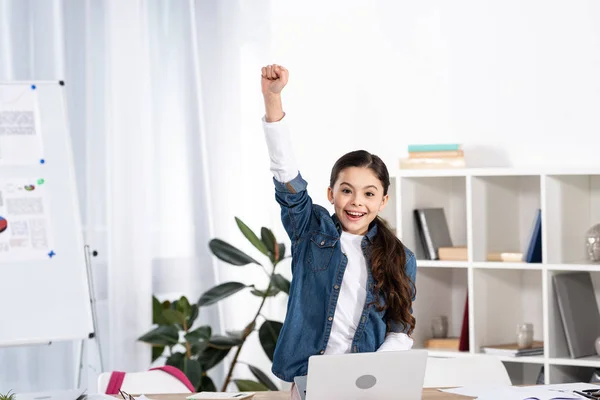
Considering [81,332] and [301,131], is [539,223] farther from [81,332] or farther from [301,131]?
[81,332]

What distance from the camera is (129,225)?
3.78 metres

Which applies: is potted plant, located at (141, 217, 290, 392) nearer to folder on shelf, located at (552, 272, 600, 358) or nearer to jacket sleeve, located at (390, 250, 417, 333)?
folder on shelf, located at (552, 272, 600, 358)

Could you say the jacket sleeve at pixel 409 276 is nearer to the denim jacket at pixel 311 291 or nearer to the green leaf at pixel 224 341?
the denim jacket at pixel 311 291

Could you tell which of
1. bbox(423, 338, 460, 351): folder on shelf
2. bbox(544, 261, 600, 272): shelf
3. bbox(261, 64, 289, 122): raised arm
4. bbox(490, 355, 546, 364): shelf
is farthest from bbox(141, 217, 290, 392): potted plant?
bbox(261, 64, 289, 122): raised arm

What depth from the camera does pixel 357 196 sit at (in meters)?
2.14

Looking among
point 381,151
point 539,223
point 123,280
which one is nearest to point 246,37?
point 381,151

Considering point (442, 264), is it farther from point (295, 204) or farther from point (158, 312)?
point (295, 204)

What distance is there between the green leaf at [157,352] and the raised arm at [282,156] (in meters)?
1.77

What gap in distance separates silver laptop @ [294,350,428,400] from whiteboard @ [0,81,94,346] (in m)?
1.49

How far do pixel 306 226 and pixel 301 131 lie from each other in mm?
1904

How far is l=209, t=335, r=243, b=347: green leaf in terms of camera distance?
142 inches

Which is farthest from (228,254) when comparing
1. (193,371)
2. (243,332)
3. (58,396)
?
(58,396)

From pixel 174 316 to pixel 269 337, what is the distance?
400 mm

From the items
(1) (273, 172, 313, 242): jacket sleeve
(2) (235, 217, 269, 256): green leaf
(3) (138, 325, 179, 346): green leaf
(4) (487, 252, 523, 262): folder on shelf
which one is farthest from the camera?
(2) (235, 217, 269, 256): green leaf
